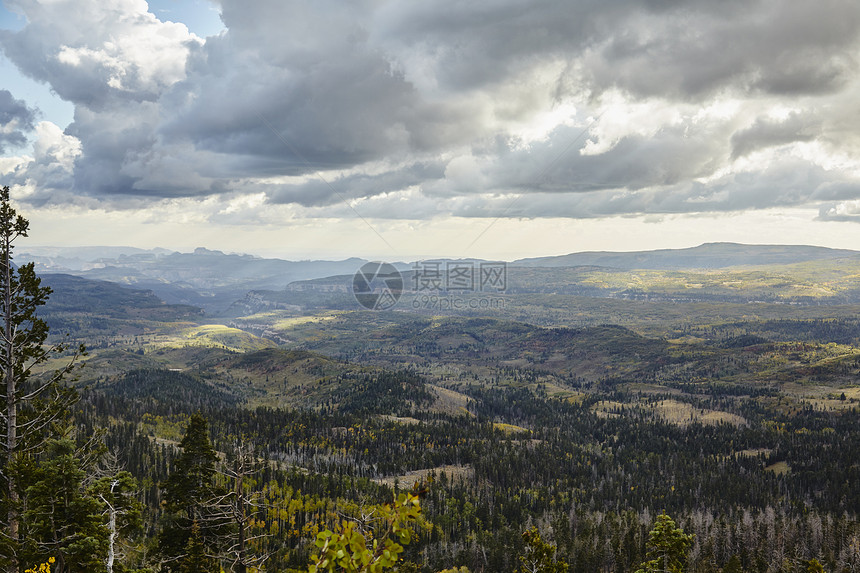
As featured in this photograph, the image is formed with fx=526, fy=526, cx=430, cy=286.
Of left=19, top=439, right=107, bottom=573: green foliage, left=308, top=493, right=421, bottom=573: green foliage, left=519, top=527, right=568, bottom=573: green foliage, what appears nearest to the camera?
left=308, top=493, right=421, bottom=573: green foliage

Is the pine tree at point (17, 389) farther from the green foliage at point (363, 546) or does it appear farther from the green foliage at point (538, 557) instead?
the green foliage at point (538, 557)

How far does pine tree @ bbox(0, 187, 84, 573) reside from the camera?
122 feet

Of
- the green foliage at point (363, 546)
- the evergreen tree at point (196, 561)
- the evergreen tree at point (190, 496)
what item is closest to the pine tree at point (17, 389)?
the evergreen tree at point (196, 561)

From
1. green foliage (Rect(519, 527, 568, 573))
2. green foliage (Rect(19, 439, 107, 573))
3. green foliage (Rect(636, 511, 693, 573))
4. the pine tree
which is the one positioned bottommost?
green foliage (Rect(519, 527, 568, 573))

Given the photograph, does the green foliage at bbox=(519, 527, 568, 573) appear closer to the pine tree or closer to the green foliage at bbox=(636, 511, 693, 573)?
the green foliage at bbox=(636, 511, 693, 573)

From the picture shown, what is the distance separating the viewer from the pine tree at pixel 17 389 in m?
37.2

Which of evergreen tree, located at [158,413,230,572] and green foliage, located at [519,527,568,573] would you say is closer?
evergreen tree, located at [158,413,230,572]

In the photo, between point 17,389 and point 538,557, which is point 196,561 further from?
point 538,557

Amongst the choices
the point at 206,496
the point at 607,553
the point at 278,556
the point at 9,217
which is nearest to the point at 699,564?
the point at 607,553

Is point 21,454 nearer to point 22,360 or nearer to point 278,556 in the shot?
point 22,360

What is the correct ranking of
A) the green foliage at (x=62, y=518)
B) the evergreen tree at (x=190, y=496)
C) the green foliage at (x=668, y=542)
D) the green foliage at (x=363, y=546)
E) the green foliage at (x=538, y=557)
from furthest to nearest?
1. the green foliage at (x=538, y=557)
2. the evergreen tree at (x=190, y=496)
3. the green foliage at (x=668, y=542)
4. the green foliage at (x=62, y=518)
5. the green foliage at (x=363, y=546)

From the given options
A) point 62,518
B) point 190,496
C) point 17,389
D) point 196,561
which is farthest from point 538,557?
point 17,389

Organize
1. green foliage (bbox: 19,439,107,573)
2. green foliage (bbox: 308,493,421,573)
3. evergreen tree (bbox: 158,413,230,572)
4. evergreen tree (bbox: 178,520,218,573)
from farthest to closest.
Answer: evergreen tree (bbox: 158,413,230,572) → evergreen tree (bbox: 178,520,218,573) → green foliage (bbox: 19,439,107,573) → green foliage (bbox: 308,493,421,573)

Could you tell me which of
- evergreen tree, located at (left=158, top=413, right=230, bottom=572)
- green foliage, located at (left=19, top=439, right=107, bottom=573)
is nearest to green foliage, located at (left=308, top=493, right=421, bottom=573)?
green foliage, located at (left=19, top=439, right=107, bottom=573)
